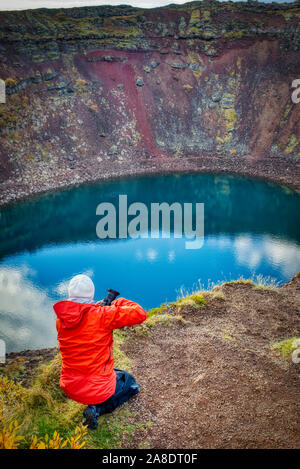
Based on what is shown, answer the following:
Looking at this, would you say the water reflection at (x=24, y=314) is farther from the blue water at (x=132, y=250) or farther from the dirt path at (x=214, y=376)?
the dirt path at (x=214, y=376)

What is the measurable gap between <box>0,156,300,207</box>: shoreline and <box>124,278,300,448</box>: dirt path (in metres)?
21.4

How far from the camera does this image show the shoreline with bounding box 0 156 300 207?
27.9m

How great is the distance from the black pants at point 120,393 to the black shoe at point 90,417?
0.48ft

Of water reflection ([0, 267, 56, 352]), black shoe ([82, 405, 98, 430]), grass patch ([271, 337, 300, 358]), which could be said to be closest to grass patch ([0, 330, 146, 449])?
black shoe ([82, 405, 98, 430])

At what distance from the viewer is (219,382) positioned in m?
6.00

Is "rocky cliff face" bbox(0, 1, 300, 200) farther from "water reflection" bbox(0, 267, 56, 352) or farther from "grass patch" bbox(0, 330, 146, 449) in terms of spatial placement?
"grass patch" bbox(0, 330, 146, 449)

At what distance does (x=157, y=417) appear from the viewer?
16.9ft

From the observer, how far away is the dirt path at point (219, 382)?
15.6 feet

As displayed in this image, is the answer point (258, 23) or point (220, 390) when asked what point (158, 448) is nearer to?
point (220, 390)

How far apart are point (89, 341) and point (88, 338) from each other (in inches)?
1.7

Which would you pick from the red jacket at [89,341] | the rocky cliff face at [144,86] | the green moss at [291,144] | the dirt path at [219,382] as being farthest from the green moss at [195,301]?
the green moss at [291,144]

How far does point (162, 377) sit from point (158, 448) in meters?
1.77

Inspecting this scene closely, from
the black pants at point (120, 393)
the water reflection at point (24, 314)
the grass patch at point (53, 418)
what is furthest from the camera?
the water reflection at point (24, 314)

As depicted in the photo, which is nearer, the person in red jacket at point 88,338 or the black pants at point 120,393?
the person in red jacket at point 88,338
